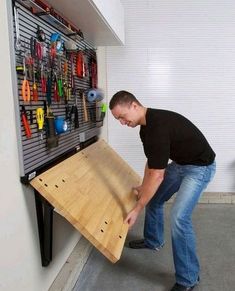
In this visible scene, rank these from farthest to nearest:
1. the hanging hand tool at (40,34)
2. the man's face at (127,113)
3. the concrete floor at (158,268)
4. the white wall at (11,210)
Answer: the concrete floor at (158,268) → the man's face at (127,113) → the hanging hand tool at (40,34) → the white wall at (11,210)

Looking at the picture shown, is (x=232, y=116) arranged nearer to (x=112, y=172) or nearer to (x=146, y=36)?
(x=146, y=36)

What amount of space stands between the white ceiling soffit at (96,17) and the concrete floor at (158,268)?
171 cm

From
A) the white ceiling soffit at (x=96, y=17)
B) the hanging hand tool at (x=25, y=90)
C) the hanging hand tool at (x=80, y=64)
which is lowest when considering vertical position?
the hanging hand tool at (x=25, y=90)

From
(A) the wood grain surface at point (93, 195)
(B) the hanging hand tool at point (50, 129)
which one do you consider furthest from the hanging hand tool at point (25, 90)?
(A) the wood grain surface at point (93, 195)

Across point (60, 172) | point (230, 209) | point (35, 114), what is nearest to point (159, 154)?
point (60, 172)

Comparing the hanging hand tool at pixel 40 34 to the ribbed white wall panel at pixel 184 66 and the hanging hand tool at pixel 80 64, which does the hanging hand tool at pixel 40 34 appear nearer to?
the hanging hand tool at pixel 80 64

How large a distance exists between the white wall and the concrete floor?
0.59 meters

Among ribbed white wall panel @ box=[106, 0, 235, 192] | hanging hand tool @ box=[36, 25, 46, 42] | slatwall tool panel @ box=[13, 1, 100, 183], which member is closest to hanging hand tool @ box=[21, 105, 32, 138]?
slatwall tool panel @ box=[13, 1, 100, 183]

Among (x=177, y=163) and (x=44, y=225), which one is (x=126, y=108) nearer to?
(x=177, y=163)

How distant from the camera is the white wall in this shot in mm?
1281

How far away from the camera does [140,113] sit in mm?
1888

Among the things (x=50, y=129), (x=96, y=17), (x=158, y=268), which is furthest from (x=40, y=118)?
(x=158, y=268)

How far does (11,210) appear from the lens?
1355 millimetres

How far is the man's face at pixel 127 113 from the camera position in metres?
1.82
